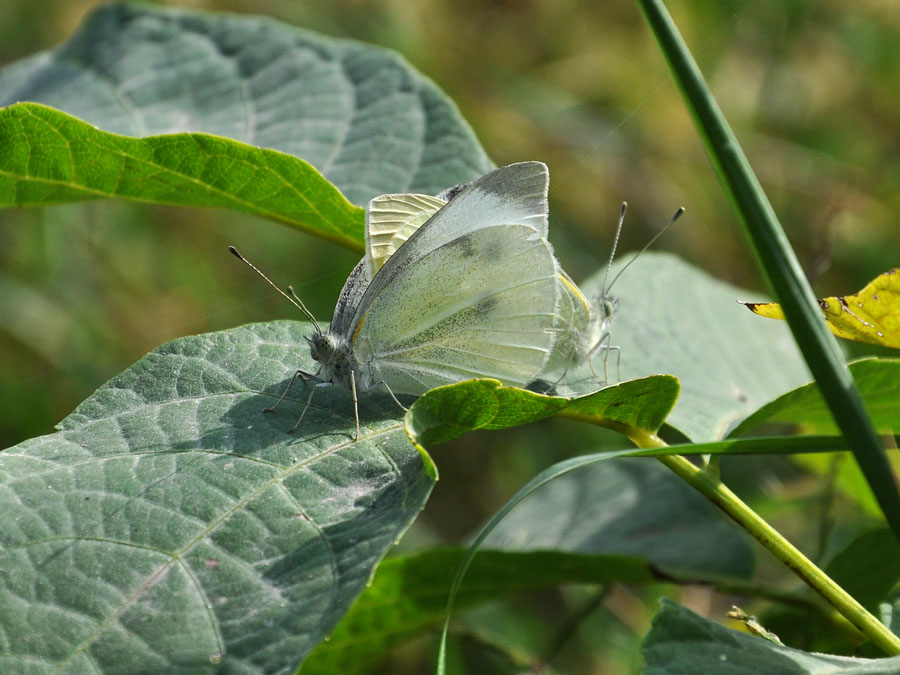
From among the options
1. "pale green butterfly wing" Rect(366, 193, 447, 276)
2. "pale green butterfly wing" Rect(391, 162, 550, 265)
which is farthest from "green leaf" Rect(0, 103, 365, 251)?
"pale green butterfly wing" Rect(391, 162, 550, 265)

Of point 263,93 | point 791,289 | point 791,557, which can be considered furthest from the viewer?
point 263,93

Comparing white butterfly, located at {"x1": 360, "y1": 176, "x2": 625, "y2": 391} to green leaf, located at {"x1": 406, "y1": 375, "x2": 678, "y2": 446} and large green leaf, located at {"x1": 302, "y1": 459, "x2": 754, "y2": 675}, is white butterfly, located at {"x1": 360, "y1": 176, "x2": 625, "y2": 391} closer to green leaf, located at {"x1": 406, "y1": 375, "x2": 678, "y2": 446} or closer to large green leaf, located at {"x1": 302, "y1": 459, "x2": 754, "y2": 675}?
large green leaf, located at {"x1": 302, "y1": 459, "x2": 754, "y2": 675}

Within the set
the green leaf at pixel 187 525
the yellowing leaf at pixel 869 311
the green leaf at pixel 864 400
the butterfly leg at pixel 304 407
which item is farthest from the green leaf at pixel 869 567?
the butterfly leg at pixel 304 407

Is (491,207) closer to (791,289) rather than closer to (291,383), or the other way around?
(291,383)

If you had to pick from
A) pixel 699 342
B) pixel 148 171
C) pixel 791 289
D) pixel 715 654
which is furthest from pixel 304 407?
pixel 699 342

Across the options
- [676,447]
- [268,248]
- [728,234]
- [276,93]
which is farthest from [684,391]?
[268,248]
